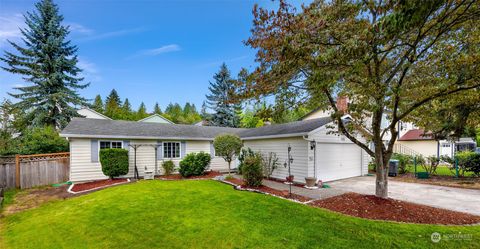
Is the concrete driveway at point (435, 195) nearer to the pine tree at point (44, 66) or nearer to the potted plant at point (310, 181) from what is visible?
the potted plant at point (310, 181)

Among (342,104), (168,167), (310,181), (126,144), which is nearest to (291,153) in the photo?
(310,181)

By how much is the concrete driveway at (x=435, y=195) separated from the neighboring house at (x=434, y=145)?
12743 millimetres

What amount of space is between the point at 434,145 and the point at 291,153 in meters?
18.1

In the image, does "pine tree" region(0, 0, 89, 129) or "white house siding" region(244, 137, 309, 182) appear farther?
"pine tree" region(0, 0, 89, 129)

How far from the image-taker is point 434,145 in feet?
65.0

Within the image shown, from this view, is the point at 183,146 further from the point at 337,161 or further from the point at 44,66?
the point at 44,66

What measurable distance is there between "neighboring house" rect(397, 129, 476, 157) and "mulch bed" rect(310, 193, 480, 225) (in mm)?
17152

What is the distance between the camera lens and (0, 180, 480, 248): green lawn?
4348mm

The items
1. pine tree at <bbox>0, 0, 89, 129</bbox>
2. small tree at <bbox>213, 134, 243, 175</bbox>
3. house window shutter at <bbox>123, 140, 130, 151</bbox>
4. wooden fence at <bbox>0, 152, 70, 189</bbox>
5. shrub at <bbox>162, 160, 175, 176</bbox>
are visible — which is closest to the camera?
wooden fence at <bbox>0, 152, 70, 189</bbox>

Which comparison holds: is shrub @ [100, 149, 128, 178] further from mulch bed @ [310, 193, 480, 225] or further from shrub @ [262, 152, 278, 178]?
mulch bed @ [310, 193, 480, 225]

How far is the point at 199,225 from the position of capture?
519 cm

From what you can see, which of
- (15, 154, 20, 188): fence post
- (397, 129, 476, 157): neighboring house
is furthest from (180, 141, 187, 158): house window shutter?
(397, 129, 476, 157): neighboring house

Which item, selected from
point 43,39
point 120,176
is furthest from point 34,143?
point 43,39

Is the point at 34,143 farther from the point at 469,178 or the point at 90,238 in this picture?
the point at 469,178
